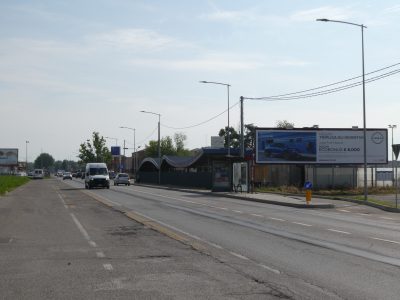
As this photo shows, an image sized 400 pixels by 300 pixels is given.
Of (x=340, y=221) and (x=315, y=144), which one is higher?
(x=315, y=144)

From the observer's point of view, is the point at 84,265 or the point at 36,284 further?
the point at 84,265

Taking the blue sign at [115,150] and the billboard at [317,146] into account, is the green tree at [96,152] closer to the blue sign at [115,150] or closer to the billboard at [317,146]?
the blue sign at [115,150]

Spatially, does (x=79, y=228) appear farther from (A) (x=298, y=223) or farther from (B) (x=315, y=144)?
(B) (x=315, y=144)

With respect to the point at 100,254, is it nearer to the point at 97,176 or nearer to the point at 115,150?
the point at 97,176

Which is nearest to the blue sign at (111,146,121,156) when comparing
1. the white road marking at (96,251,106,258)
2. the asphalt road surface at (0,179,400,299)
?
the asphalt road surface at (0,179,400,299)

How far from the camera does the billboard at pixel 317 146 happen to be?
55719 mm

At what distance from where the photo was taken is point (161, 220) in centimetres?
2041

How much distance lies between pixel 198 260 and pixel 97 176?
4628 centimetres

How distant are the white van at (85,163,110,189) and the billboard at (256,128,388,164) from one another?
14.8 m

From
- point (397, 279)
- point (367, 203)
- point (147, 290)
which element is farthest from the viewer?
point (367, 203)

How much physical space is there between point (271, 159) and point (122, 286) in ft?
157

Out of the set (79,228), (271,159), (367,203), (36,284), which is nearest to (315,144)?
(271,159)

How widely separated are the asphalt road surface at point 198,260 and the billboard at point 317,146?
35.7 m

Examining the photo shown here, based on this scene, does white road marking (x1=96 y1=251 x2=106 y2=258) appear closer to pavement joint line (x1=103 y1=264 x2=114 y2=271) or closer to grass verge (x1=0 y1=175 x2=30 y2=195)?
pavement joint line (x1=103 y1=264 x2=114 y2=271)
